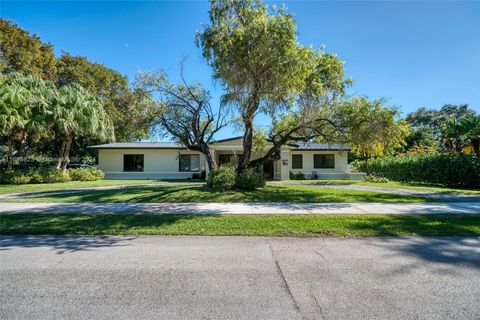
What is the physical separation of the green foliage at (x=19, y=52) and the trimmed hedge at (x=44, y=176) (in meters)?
7.71

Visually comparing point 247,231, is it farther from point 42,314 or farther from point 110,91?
point 110,91

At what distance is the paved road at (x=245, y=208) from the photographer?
27.7 ft

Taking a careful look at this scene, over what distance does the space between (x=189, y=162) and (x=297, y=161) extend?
1091cm

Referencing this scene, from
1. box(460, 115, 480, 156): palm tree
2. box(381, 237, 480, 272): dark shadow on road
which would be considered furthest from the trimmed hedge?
box(460, 115, 480, 156): palm tree

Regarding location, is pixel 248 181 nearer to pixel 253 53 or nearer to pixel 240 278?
pixel 253 53

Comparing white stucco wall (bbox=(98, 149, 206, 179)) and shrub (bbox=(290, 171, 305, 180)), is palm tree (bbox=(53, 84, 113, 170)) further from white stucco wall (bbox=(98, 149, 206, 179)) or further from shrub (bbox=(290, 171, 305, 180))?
shrub (bbox=(290, 171, 305, 180))

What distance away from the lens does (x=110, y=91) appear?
32.9 meters

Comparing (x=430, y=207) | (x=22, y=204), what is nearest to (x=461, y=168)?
(x=430, y=207)

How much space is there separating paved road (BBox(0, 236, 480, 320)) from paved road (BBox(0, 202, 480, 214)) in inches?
110

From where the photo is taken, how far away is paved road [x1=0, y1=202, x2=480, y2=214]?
8.43m

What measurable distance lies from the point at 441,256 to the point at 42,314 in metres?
6.01

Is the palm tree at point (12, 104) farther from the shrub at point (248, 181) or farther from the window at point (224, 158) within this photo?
the window at point (224, 158)

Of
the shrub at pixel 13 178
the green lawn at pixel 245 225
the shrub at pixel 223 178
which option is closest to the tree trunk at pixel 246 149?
the shrub at pixel 223 178

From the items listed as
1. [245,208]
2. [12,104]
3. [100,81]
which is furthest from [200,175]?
[100,81]
